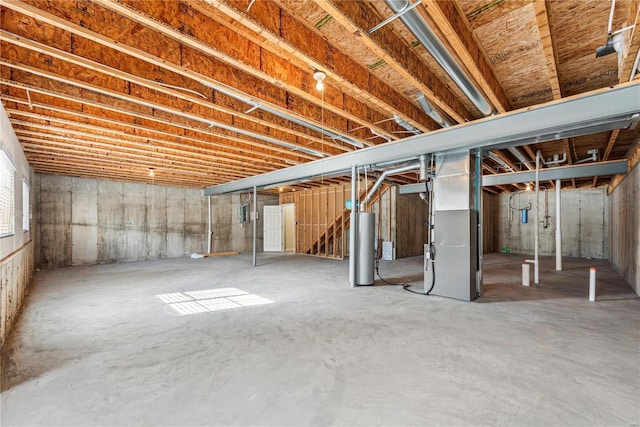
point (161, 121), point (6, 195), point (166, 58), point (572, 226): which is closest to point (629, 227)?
point (572, 226)

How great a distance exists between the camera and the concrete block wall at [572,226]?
953 centimetres

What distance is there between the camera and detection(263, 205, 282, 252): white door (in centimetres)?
1154

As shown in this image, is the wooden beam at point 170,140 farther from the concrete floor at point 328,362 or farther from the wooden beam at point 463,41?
the wooden beam at point 463,41

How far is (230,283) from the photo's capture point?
555 centimetres

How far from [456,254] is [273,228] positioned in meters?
8.24

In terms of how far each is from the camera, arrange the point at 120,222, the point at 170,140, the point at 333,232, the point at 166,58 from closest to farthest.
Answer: the point at 166,58 → the point at 170,140 → the point at 120,222 → the point at 333,232

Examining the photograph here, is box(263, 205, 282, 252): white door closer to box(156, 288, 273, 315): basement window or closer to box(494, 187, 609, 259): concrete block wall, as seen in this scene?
box(156, 288, 273, 315): basement window

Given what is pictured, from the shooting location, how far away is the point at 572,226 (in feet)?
32.7

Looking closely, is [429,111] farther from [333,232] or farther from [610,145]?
[333,232]

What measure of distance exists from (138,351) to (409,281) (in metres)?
4.61

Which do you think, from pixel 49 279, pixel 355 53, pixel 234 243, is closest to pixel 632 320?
pixel 355 53

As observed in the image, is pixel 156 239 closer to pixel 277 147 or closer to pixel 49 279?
pixel 49 279

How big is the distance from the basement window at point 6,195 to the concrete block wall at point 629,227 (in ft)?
28.5

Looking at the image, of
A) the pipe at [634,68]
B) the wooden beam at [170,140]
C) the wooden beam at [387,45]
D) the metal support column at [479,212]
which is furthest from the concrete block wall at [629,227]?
the wooden beam at [170,140]
